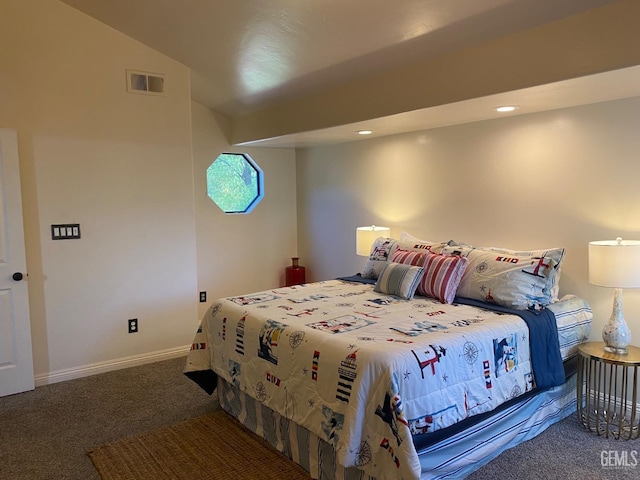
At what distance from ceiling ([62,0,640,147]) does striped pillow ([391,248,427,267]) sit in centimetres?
100

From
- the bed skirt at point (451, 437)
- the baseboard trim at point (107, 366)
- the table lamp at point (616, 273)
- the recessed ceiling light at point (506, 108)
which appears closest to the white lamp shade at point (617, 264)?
the table lamp at point (616, 273)

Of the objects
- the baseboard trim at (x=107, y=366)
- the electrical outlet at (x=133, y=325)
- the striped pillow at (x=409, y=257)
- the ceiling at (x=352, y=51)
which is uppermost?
the ceiling at (x=352, y=51)

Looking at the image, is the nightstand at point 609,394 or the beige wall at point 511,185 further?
the beige wall at point 511,185

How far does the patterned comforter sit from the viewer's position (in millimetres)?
2113

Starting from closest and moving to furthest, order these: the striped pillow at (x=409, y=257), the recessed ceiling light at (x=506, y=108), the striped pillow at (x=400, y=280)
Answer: the recessed ceiling light at (x=506, y=108)
the striped pillow at (x=400, y=280)
the striped pillow at (x=409, y=257)

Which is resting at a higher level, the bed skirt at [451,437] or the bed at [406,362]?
the bed at [406,362]

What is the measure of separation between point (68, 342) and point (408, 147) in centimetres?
330

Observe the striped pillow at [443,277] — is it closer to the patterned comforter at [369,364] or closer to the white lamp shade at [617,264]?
the patterned comforter at [369,364]

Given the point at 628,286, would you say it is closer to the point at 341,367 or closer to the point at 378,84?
the point at 341,367

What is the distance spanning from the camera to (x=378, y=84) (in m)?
Result: 3.44

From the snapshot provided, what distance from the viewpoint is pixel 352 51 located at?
3160mm

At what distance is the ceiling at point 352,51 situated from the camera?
8.16ft

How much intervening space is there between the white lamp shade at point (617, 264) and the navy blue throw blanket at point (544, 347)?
0.36m

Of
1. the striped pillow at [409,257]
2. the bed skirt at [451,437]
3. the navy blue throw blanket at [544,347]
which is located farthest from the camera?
the striped pillow at [409,257]
